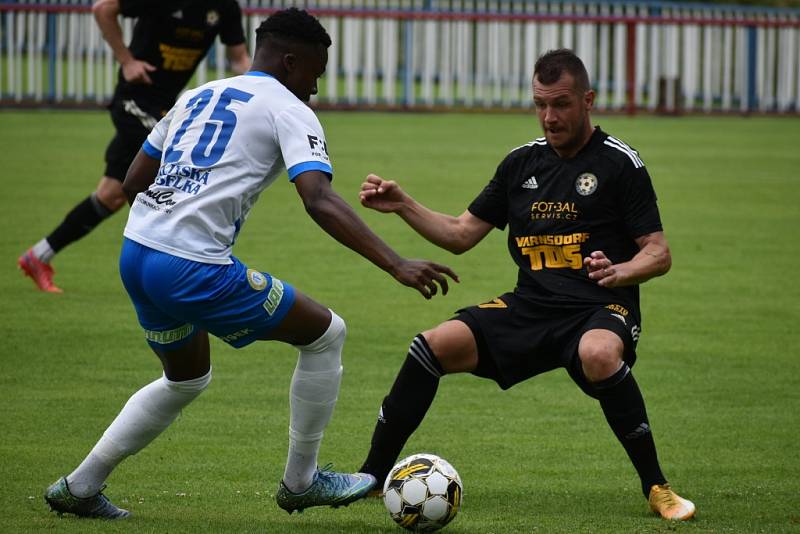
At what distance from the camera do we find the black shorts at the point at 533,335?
5.57 metres

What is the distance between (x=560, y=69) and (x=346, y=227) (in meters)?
1.47

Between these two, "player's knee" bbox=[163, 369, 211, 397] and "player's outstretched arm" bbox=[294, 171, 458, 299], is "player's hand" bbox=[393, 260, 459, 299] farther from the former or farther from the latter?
"player's knee" bbox=[163, 369, 211, 397]

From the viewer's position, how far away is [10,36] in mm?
23703

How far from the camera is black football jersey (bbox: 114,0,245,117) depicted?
33.4 ft

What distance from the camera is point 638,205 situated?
18.6 feet

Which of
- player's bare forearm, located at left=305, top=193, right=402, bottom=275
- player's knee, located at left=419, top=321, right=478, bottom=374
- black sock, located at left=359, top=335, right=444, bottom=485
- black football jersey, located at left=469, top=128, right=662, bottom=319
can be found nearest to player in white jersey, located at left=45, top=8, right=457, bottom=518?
player's bare forearm, located at left=305, top=193, right=402, bottom=275

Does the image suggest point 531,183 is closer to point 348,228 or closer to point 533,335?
point 533,335

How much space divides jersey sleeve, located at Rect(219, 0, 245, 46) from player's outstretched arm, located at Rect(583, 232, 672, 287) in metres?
5.57

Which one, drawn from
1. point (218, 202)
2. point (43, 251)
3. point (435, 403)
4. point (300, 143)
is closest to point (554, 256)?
point (300, 143)

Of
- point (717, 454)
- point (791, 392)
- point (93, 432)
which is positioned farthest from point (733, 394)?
point (93, 432)

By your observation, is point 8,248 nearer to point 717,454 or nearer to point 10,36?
point 717,454

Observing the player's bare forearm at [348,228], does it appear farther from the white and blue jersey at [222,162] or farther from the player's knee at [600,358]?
the player's knee at [600,358]

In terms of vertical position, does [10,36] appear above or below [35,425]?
above

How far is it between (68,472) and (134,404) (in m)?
0.86
